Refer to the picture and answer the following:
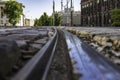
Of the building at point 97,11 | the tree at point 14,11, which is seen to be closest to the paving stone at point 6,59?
the building at point 97,11

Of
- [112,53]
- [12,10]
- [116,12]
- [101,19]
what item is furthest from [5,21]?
[112,53]

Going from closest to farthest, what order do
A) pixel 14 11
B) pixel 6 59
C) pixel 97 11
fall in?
pixel 6 59 < pixel 97 11 < pixel 14 11

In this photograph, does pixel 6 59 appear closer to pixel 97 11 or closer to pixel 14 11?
pixel 97 11

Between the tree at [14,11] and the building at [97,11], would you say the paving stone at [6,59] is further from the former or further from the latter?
the tree at [14,11]

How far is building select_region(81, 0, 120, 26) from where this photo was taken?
8487 cm

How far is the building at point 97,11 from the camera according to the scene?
84869 millimetres

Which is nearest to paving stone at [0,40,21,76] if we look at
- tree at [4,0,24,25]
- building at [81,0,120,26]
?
building at [81,0,120,26]

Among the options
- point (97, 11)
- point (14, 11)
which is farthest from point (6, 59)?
point (14, 11)

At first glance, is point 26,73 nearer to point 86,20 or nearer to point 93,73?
point 93,73

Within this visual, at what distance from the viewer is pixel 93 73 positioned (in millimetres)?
4363

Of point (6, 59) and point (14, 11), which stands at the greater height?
point (14, 11)

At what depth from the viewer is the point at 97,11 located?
97.3 meters

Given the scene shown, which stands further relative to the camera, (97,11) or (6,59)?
(97,11)

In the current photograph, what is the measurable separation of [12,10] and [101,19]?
110 ft
